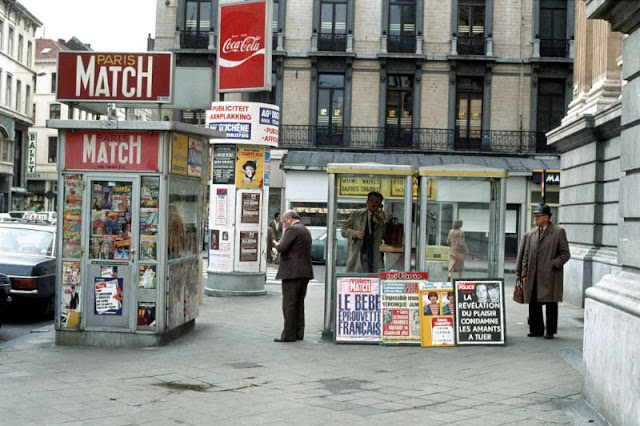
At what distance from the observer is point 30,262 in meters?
13.3

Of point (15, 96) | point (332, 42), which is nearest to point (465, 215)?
point (332, 42)

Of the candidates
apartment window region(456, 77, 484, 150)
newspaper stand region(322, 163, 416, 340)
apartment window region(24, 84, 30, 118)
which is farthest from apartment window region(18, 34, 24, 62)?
newspaper stand region(322, 163, 416, 340)

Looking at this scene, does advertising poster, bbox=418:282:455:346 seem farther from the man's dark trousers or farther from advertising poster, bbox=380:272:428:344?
the man's dark trousers

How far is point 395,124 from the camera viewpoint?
123 feet

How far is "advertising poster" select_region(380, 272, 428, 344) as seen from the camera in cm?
1071

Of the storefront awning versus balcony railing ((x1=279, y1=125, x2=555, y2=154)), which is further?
balcony railing ((x1=279, y1=125, x2=555, y2=154))

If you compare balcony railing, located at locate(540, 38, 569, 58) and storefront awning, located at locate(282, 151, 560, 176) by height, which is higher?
balcony railing, located at locate(540, 38, 569, 58)

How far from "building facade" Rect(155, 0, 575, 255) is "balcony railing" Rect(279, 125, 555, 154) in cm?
5

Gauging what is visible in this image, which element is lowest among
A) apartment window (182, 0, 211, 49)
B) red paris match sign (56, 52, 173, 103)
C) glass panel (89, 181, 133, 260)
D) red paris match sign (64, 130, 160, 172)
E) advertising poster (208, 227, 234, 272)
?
advertising poster (208, 227, 234, 272)

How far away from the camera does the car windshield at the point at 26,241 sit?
46.0 feet

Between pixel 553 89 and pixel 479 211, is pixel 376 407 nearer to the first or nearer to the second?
pixel 479 211

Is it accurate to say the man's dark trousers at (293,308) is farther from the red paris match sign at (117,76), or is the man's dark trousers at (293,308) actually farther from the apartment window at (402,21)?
the apartment window at (402,21)

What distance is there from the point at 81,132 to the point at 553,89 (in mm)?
31013

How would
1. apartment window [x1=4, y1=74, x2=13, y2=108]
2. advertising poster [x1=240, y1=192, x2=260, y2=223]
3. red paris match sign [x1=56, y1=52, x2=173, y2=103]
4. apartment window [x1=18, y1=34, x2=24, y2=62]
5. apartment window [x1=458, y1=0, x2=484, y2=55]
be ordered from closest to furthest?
red paris match sign [x1=56, y1=52, x2=173, y2=103] → advertising poster [x1=240, y1=192, x2=260, y2=223] → apartment window [x1=458, y1=0, x2=484, y2=55] → apartment window [x1=4, y1=74, x2=13, y2=108] → apartment window [x1=18, y1=34, x2=24, y2=62]
